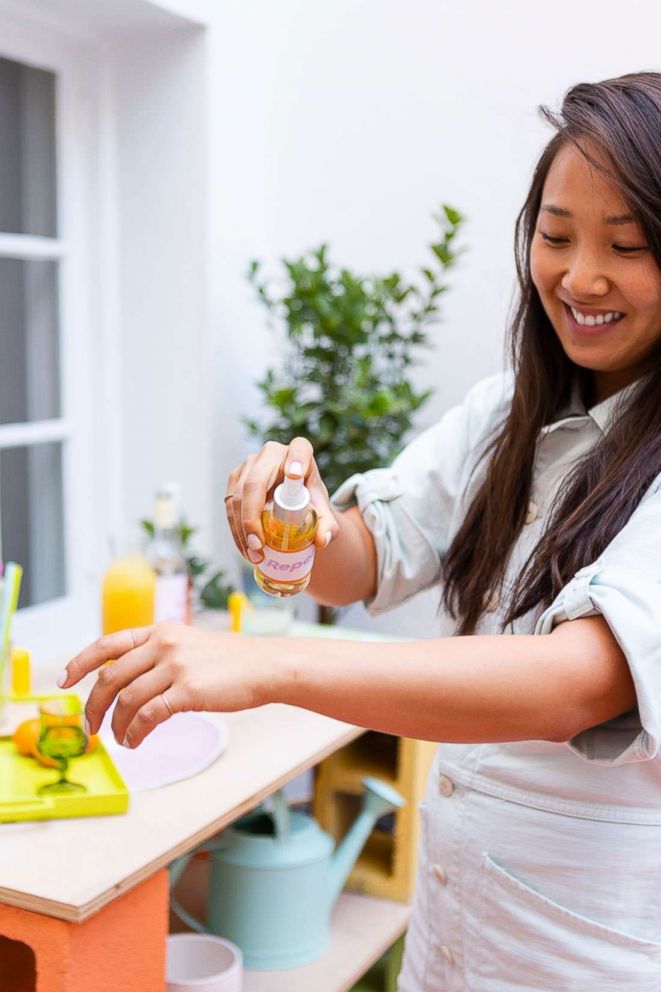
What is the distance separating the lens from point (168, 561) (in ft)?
6.68

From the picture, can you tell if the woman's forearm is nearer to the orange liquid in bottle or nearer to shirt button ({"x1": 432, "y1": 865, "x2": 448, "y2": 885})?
the orange liquid in bottle

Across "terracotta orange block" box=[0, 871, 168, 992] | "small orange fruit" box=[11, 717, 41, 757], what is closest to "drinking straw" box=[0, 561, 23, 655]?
"small orange fruit" box=[11, 717, 41, 757]

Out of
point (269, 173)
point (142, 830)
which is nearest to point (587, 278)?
point (142, 830)

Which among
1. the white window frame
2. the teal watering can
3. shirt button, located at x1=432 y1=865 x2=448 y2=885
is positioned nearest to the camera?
shirt button, located at x1=432 y1=865 x2=448 y2=885

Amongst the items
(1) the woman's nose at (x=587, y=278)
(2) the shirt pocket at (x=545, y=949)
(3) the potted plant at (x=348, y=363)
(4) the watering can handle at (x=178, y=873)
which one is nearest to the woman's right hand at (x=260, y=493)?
(1) the woman's nose at (x=587, y=278)

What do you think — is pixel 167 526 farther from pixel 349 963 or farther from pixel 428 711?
pixel 428 711

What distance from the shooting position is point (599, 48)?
2.30 meters

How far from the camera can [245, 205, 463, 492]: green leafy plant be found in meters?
2.31

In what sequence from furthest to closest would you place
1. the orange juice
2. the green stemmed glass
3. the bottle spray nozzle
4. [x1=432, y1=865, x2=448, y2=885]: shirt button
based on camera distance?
the orange juice, the green stemmed glass, [x1=432, y1=865, x2=448, y2=885]: shirt button, the bottle spray nozzle

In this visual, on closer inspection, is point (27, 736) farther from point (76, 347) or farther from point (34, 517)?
point (76, 347)

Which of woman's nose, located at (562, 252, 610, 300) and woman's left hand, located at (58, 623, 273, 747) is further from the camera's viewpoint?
woman's nose, located at (562, 252, 610, 300)

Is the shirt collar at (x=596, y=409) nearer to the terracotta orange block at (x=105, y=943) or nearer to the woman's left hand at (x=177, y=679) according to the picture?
the woman's left hand at (x=177, y=679)

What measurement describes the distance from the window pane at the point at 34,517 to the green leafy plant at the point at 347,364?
0.46 metres

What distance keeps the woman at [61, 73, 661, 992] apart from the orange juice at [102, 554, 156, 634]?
2.27ft
